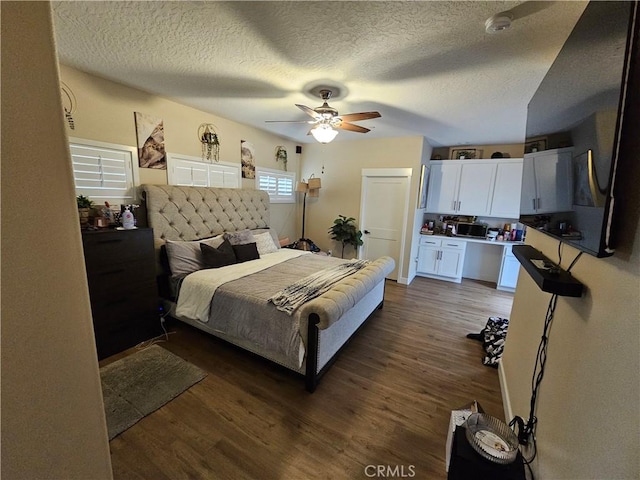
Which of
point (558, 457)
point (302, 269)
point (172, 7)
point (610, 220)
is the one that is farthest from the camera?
point (302, 269)

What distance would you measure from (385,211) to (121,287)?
393cm

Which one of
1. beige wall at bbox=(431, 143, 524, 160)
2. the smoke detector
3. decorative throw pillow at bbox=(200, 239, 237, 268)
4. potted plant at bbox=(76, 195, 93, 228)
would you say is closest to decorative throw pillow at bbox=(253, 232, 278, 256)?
decorative throw pillow at bbox=(200, 239, 237, 268)

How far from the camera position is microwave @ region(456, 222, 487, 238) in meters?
4.57

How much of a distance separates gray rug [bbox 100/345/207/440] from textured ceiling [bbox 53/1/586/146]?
2.48 metres

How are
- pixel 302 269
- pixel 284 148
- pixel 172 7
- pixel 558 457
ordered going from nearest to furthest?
pixel 558 457, pixel 172 7, pixel 302 269, pixel 284 148

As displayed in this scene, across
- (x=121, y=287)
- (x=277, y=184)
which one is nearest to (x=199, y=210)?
(x=121, y=287)

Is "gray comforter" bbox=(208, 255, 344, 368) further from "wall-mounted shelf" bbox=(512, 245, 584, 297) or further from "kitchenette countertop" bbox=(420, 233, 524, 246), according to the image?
"kitchenette countertop" bbox=(420, 233, 524, 246)

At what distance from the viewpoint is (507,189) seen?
4.24 meters

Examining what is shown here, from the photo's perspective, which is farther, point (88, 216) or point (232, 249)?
point (232, 249)

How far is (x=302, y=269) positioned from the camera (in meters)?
3.02

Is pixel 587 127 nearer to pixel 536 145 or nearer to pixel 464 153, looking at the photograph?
pixel 536 145

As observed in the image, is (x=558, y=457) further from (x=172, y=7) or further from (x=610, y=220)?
(x=172, y=7)

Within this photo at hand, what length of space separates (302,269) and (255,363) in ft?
3.68

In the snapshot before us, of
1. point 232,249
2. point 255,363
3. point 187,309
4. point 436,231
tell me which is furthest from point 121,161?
point 436,231
